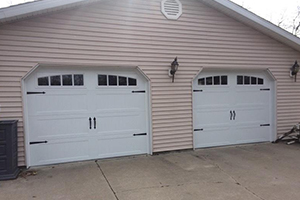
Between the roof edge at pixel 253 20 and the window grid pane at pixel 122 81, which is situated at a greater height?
the roof edge at pixel 253 20

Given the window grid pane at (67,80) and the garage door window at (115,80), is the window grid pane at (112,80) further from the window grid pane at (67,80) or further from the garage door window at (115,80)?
the window grid pane at (67,80)

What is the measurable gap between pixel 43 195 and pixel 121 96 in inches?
97.3

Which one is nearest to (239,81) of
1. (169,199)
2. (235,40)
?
(235,40)

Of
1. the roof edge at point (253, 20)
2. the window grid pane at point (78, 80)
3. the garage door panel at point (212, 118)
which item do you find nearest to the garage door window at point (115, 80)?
the window grid pane at point (78, 80)

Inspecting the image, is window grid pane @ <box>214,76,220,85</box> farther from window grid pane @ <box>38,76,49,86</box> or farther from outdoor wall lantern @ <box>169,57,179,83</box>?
window grid pane @ <box>38,76,49,86</box>

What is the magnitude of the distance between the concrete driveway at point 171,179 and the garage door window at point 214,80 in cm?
178

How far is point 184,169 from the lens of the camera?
4.21 meters

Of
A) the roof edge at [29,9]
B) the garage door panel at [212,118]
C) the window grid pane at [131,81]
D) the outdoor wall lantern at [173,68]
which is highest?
the roof edge at [29,9]

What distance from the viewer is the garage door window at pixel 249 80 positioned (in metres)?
6.03

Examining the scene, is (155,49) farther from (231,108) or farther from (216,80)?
(231,108)

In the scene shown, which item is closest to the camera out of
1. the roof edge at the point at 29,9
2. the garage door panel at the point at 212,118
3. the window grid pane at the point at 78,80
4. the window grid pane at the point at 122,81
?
the roof edge at the point at 29,9

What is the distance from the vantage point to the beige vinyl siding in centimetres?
422

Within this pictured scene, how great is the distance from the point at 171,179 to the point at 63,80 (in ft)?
9.40

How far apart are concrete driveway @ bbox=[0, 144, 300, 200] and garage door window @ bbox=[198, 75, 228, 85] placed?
1775 millimetres
